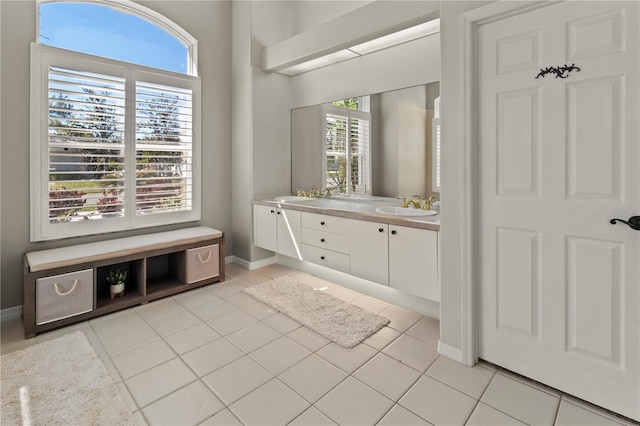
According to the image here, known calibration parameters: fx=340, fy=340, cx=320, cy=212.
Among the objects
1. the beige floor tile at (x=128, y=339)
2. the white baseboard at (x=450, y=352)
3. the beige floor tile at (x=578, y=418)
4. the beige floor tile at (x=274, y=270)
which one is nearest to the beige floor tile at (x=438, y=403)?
the white baseboard at (x=450, y=352)

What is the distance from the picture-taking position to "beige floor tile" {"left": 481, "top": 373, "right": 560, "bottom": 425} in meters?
1.70

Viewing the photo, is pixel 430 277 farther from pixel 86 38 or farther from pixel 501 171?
pixel 86 38

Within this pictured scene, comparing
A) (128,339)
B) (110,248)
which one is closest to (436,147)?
(128,339)

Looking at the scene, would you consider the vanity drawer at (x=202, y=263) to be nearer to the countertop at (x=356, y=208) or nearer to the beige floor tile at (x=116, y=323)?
the beige floor tile at (x=116, y=323)

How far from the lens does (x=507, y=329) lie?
2027mm

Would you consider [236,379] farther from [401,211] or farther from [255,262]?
[255,262]

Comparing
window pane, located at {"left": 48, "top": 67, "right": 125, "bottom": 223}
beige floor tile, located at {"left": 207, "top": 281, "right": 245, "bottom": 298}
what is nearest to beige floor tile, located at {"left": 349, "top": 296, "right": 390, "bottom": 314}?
beige floor tile, located at {"left": 207, "top": 281, "right": 245, "bottom": 298}

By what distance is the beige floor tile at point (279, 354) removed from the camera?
2141mm

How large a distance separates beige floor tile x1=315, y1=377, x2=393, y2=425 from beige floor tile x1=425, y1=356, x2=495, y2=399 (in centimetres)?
41

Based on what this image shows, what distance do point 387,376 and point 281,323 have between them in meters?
0.99

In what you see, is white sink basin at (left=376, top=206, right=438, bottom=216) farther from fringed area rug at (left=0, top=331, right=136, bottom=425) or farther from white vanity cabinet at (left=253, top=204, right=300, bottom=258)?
fringed area rug at (left=0, top=331, right=136, bottom=425)

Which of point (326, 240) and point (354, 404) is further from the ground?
point (326, 240)

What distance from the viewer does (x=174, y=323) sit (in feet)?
8.96

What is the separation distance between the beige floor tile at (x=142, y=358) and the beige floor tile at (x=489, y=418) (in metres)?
1.82
